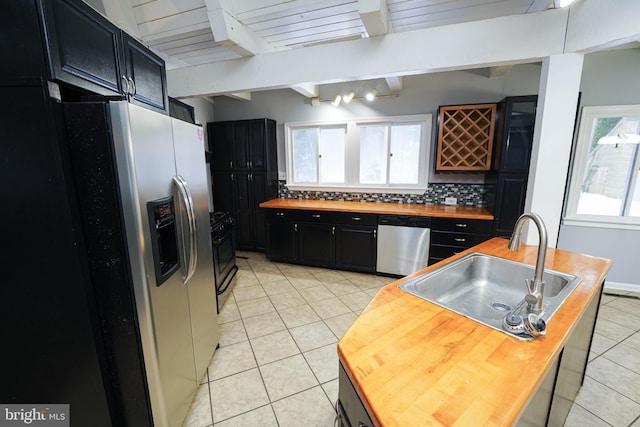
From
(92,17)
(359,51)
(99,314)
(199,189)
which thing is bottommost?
(99,314)

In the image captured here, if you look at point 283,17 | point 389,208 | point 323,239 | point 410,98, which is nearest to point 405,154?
point 410,98

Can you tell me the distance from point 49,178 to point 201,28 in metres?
1.79

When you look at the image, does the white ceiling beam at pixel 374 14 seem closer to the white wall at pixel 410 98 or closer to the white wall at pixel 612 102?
the white wall at pixel 410 98

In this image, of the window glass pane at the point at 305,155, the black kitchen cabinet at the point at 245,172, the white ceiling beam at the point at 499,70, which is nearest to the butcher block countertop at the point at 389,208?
the black kitchen cabinet at the point at 245,172

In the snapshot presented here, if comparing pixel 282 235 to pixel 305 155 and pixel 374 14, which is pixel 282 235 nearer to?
pixel 305 155

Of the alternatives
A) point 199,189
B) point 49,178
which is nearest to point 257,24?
point 199,189

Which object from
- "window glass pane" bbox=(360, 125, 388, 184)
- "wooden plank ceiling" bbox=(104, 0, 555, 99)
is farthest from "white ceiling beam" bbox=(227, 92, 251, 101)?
"window glass pane" bbox=(360, 125, 388, 184)

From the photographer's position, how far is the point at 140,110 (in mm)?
1163

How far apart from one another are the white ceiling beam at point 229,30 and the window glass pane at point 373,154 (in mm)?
1928

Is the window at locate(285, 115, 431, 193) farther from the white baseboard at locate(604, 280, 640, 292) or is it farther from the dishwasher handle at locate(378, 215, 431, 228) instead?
the white baseboard at locate(604, 280, 640, 292)

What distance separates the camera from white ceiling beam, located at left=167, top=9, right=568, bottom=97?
1913 millimetres

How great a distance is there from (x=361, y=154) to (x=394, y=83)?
104 centimetres

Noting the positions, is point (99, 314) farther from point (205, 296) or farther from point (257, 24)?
point (257, 24)

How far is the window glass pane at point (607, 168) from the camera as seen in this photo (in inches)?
116
